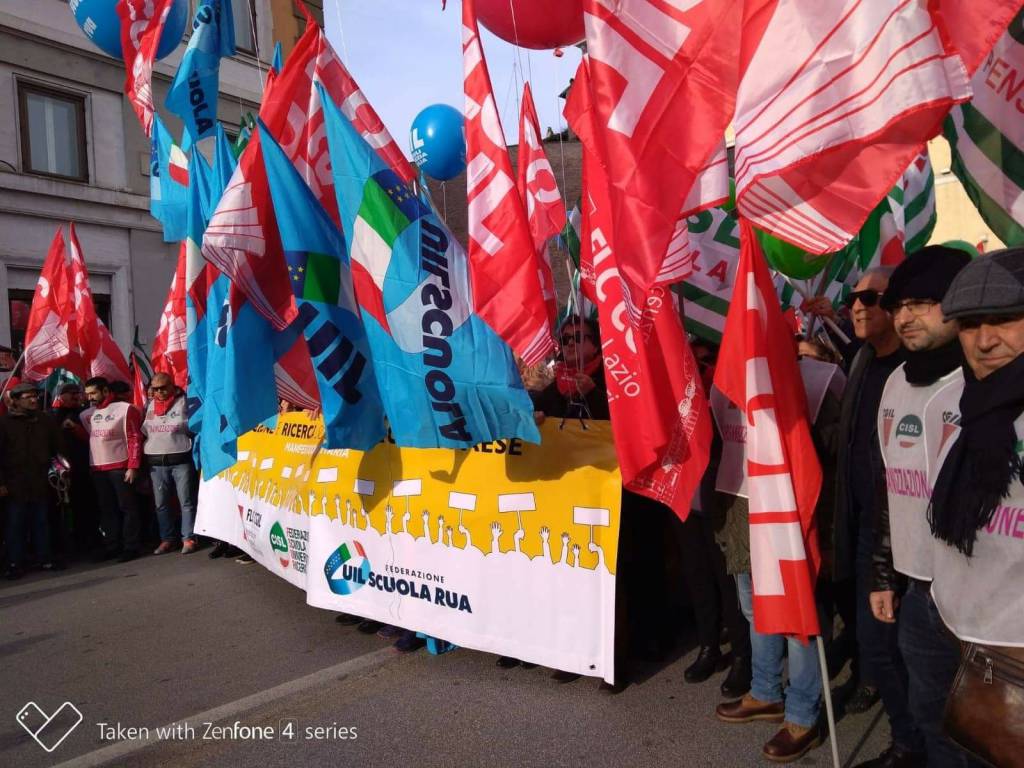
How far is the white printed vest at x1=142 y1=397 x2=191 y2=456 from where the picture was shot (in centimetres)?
813

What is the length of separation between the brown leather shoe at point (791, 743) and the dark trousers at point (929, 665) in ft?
2.85

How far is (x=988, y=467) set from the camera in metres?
2.08

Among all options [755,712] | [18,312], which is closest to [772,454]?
[755,712]

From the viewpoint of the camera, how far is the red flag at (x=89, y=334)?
29.3 feet

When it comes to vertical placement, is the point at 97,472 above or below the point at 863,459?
below

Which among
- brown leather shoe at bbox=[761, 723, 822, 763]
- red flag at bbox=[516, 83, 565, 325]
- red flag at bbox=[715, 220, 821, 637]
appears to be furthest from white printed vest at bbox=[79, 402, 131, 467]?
brown leather shoe at bbox=[761, 723, 822, 763]

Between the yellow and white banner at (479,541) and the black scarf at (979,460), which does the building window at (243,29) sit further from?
the black scarf at (979,460)

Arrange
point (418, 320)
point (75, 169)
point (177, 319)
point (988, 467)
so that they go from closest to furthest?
point (988, 467) < point (418, 320) < point (177, 319) < point (75, 169)

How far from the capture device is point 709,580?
4172 mm

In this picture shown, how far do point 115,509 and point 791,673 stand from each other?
7435 mm

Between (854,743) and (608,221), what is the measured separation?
2.53 m

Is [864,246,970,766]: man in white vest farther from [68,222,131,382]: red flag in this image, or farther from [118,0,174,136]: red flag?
[68,222,131,382]: red flag

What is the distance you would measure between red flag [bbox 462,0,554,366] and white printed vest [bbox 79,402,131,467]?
6058 millimetres

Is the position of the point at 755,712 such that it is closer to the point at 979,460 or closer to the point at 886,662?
the point at 886,662
